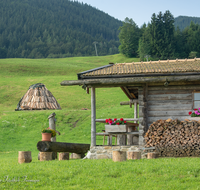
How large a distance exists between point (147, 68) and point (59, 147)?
503 centimetres

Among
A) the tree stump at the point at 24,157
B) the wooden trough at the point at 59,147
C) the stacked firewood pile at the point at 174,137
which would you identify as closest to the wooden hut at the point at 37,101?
the wooden trough at the point at 59,147

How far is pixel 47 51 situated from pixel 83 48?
20757mm

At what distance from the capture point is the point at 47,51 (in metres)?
157

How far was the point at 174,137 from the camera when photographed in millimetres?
11539

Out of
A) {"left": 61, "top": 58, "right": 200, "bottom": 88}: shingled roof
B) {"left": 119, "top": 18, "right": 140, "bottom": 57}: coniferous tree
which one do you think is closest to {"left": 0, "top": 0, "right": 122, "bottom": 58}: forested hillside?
{"left": 119, "top": 18, "right": 140, "bottom": 57}: coniferous tree

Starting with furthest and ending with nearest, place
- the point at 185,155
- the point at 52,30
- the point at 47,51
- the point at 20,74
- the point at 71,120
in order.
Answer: the point at 52,30 < the point at 47,51 < the point at 20,74 < the point at 71,120 < the point at 185,155

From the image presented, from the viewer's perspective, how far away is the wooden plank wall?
1232 centimetres

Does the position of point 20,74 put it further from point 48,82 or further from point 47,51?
point 47,51

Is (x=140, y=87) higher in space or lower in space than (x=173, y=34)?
lower

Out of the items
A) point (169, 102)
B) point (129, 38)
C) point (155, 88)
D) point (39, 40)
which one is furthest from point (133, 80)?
point (39, 40)

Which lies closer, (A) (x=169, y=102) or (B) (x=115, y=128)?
(B) (x=115, y=128)

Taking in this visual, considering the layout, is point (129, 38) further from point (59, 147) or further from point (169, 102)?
point (59, 147)

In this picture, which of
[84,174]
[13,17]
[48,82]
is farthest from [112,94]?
[13,17]

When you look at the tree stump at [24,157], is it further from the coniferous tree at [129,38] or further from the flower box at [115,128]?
the coniferous tree at [129,38]
